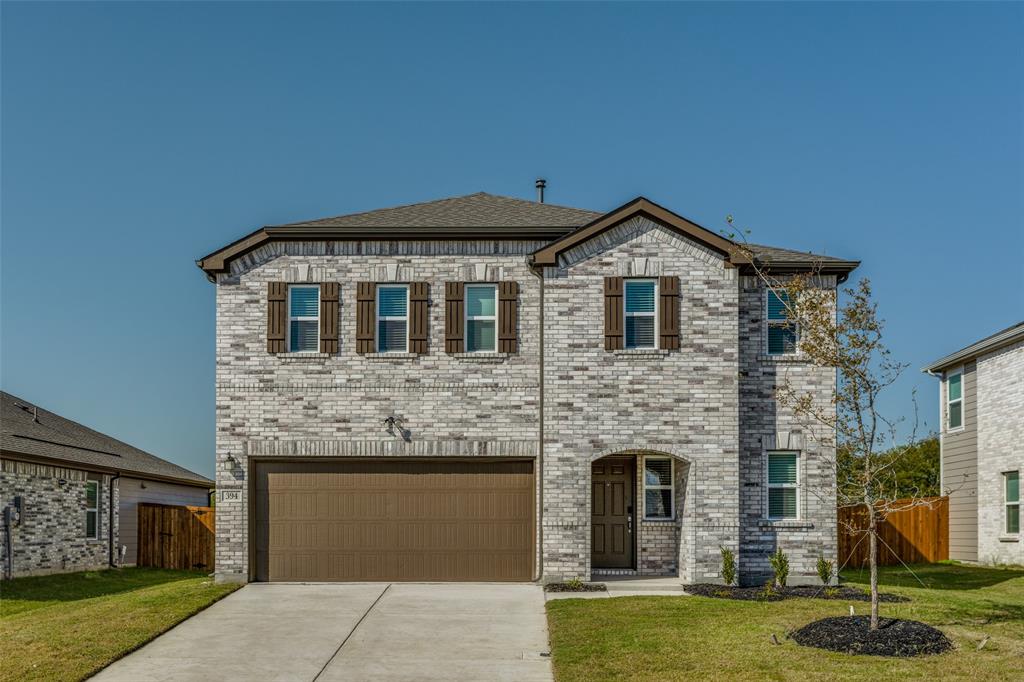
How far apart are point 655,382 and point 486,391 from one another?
2.96 m

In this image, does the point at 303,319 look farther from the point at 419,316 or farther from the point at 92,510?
the point at 92,510

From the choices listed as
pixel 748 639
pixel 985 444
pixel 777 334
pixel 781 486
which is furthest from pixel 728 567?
pixel 985 444

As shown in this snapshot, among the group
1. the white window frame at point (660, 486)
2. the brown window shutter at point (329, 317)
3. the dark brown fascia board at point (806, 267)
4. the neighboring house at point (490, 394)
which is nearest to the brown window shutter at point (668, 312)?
the neighboring house at point (490, 394)

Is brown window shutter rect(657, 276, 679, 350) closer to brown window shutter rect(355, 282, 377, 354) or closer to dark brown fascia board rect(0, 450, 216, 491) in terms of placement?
brown window shutter rect(355, 282, 377, 354)

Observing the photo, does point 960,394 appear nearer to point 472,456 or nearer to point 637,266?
point 637,266

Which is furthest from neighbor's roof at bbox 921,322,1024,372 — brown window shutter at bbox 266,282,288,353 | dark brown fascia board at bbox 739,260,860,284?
brown window shutter at bbox 266,282,288,353

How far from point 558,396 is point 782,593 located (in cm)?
485

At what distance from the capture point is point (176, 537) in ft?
80.7

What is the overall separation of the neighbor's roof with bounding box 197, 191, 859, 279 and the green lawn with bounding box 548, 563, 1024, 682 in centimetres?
590

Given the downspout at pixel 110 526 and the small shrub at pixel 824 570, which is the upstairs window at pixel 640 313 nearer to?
→ the small shrub at pixel 824 570

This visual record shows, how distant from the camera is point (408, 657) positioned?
40.3ft

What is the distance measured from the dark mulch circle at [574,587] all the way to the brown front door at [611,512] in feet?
6.41

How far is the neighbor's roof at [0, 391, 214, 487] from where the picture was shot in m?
21.3

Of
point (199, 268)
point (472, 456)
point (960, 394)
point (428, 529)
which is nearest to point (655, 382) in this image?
point (472, 456)
